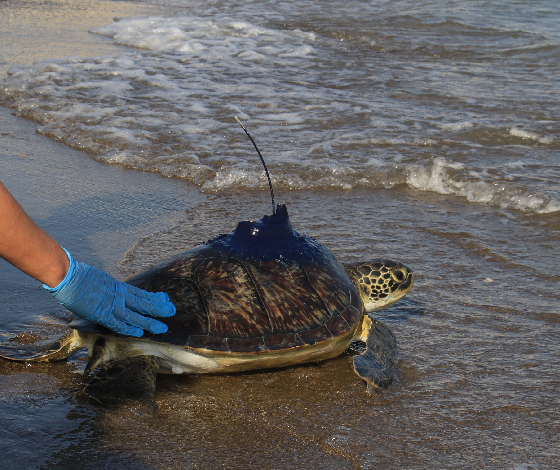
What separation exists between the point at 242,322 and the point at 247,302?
4.0 inches

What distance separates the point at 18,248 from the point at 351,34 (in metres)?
10.3

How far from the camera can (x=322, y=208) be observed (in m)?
4.61

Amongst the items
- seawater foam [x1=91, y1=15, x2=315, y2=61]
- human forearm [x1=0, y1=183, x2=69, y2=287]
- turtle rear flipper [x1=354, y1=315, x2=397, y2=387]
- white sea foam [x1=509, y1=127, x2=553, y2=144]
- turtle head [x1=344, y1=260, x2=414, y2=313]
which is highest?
seawater foam [x1=91, y1=15, x2=315, y2=61]

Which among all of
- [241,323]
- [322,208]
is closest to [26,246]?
[241,323]

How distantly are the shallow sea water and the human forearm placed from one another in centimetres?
60

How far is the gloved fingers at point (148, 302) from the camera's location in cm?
244

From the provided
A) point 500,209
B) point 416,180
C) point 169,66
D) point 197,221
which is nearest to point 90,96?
point 169,66

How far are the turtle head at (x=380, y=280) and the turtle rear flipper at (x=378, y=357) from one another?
226 mm

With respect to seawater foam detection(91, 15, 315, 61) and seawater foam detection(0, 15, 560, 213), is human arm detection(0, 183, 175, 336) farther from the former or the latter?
seawater foam detection(91, 15, 315, 61)

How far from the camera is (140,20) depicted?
39.0 feet

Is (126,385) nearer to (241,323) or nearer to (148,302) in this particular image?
(148,302)

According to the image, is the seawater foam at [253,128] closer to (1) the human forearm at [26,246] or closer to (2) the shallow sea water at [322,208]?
(2) the shallow sea water at [322,208]

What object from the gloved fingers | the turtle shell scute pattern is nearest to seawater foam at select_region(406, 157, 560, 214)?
the turtle shell scute pattern

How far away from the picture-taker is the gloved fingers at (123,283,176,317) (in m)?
2.44
